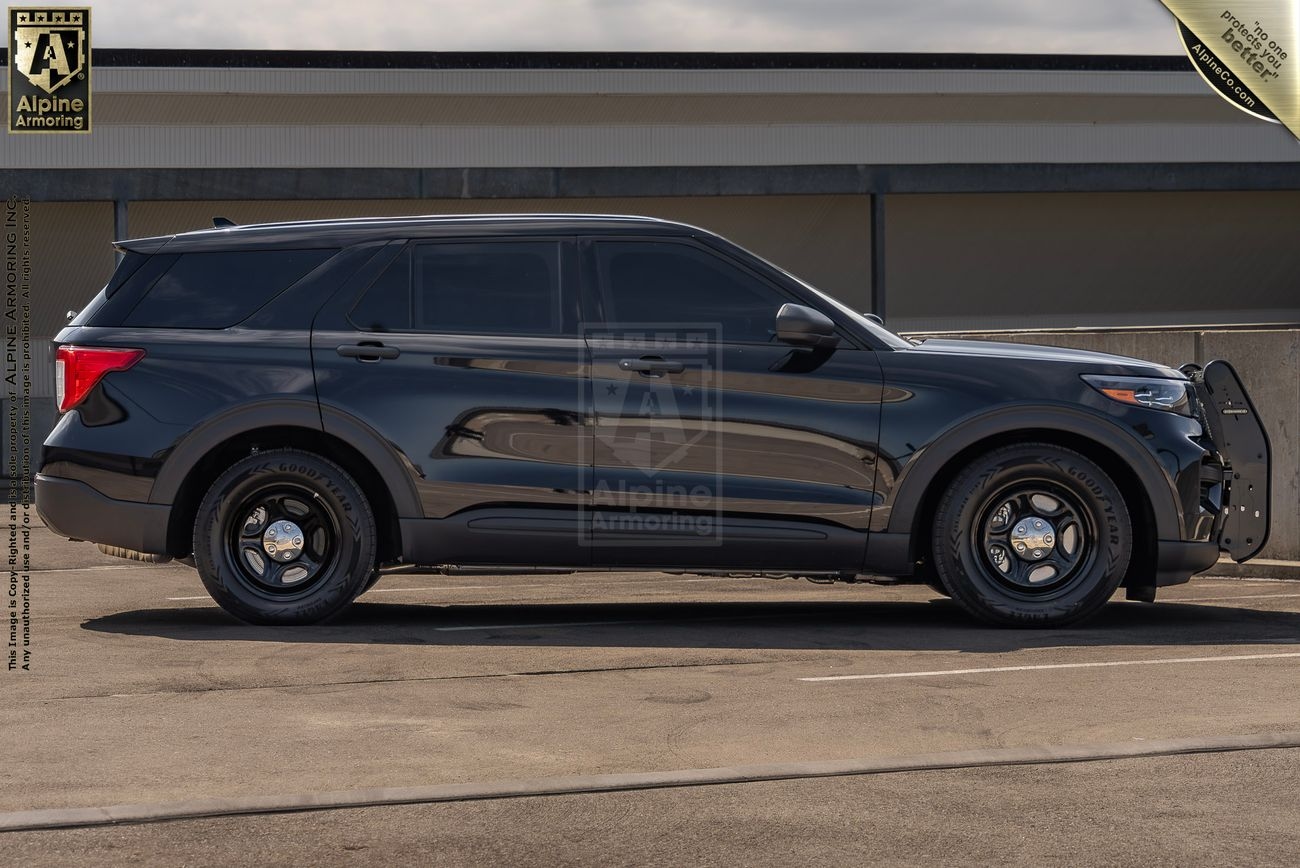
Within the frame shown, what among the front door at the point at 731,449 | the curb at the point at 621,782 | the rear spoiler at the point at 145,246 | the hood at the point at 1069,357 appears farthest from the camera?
the rear spoiler at the point at 145,246

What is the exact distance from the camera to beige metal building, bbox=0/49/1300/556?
28000 millimetres

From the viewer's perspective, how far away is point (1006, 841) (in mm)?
4211

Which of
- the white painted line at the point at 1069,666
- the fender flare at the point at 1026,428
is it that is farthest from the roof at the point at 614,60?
the white painted line at the point at 1069,666

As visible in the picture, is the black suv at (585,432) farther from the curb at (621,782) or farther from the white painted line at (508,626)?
the curb at (621,782)

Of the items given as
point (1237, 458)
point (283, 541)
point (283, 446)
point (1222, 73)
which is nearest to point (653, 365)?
point (283, 446)

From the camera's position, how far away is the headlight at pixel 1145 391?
7711 millimetres

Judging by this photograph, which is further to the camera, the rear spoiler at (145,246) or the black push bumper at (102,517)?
the rear spoiler at (145,246)

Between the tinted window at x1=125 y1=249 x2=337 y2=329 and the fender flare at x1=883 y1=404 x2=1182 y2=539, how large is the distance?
113 inches

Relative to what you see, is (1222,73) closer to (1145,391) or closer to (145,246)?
(1145,391)

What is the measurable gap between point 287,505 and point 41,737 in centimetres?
252

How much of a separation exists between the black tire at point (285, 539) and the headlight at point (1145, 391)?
3.35m

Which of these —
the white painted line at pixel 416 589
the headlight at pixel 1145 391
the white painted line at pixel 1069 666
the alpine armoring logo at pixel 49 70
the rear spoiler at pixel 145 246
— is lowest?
the white painted line at pixel 1069 666

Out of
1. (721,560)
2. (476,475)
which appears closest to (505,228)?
(476,475)

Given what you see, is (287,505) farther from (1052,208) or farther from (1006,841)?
(1052,208)
